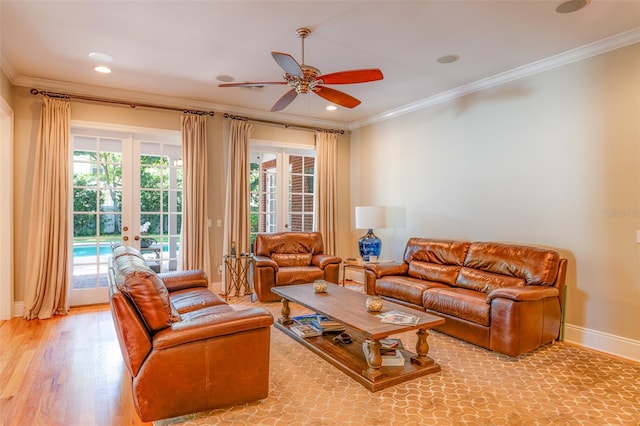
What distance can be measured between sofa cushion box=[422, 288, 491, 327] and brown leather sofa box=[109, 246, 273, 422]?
6.77 ft

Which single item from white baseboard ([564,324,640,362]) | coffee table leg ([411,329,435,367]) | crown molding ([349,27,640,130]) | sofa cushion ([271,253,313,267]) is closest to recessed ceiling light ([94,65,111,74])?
sofa cushion ([271,253,313,267])

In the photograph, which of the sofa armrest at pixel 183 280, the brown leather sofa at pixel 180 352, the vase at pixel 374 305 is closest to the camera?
the brown leather sofa at pixel 180 352

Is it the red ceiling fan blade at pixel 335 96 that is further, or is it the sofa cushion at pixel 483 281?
the sofa cushion at pixel 483 281

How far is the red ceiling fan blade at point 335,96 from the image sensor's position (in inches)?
132

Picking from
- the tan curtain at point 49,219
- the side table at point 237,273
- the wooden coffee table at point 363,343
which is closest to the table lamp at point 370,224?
the side table at point 237,273

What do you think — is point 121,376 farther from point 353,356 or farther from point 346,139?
point 346,139

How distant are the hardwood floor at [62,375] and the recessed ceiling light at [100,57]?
9.57 feet

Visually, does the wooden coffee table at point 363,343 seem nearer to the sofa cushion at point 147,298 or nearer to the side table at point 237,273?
the sofa cushion at point 147,298

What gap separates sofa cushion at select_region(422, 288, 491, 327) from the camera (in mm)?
3357

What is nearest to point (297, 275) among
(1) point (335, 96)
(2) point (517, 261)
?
(1) point (335, 96)

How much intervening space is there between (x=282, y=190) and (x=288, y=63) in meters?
3.71

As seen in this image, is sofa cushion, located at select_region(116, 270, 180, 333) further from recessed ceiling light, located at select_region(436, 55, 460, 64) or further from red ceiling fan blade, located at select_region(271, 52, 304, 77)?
recessed ceiling light, located at select_region(436, 55, 460, 64)

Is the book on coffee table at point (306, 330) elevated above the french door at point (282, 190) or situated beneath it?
situated beneath

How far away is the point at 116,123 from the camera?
16.3 feet
